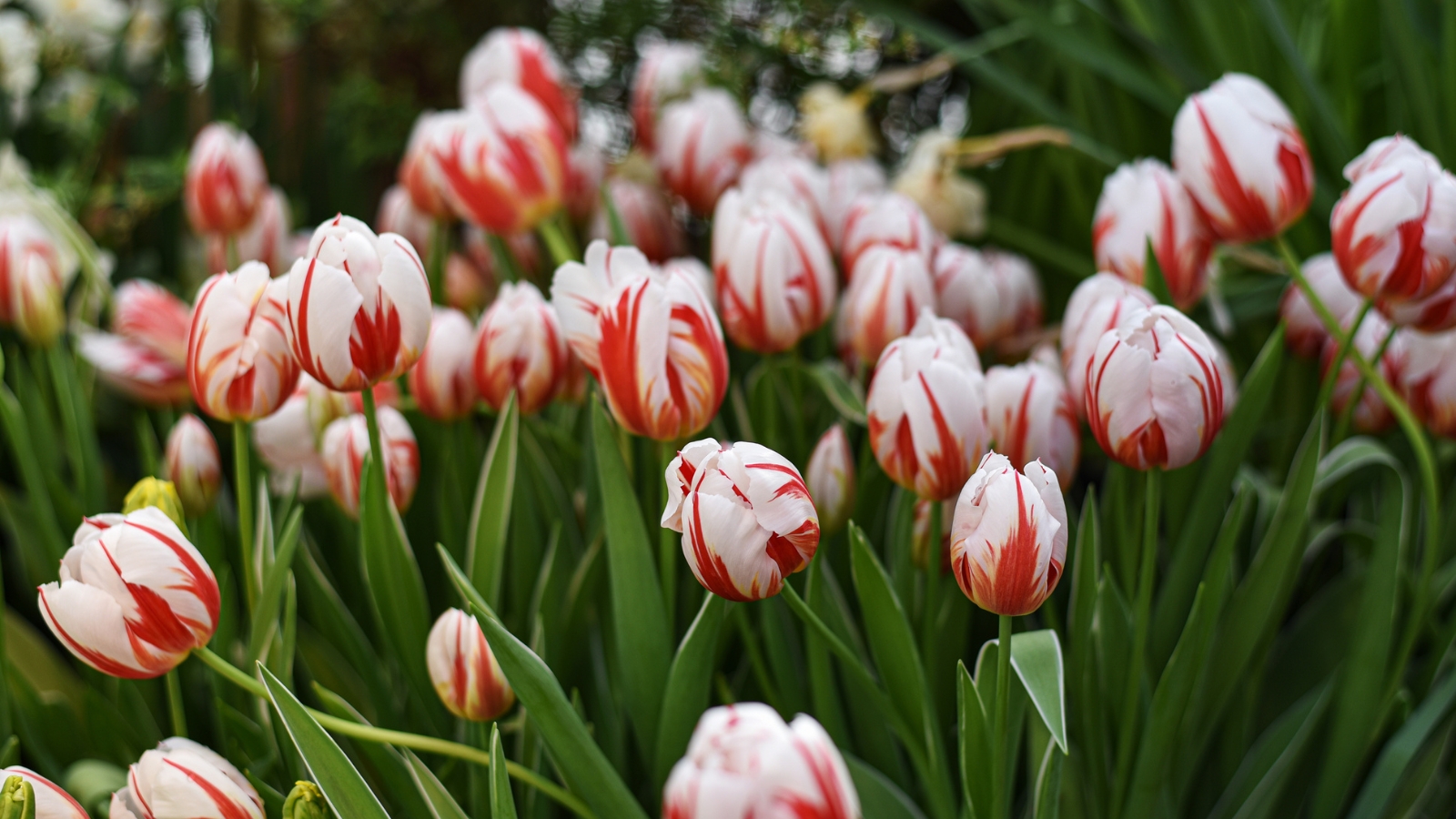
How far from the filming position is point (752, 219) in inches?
21.1

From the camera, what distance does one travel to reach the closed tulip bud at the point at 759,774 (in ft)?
0.75

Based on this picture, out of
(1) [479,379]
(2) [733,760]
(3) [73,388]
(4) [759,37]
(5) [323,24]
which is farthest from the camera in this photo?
(5) [323,24]

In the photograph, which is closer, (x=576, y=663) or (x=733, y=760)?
(x=733, y=760)

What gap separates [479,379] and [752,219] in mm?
164

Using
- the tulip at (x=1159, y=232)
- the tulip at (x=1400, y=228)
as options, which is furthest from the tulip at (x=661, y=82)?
the tulip at (x=1400, y=228)

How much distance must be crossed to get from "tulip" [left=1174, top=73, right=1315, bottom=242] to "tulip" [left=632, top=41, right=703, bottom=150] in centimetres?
44

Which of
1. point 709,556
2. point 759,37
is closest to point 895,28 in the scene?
point 759,37

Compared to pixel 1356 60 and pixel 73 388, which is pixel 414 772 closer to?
pixel 73 388

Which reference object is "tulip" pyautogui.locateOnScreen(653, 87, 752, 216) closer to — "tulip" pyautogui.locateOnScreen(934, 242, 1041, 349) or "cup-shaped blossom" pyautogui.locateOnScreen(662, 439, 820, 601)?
"tulip" pyautogui.locateOnScreen(934, 242, 1041, 349)

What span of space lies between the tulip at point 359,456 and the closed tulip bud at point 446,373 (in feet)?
0.07

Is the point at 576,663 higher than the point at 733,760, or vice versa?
the point at 733,760

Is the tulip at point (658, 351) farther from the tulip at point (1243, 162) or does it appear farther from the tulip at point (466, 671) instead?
the tulip at point (1243, 162)

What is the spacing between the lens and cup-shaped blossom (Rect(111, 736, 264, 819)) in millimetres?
Result: 375

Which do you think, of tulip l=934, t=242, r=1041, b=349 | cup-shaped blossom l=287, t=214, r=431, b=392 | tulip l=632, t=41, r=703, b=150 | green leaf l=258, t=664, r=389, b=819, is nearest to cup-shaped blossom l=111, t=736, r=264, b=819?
green leaf l=258, t=664, r=389, b=819
